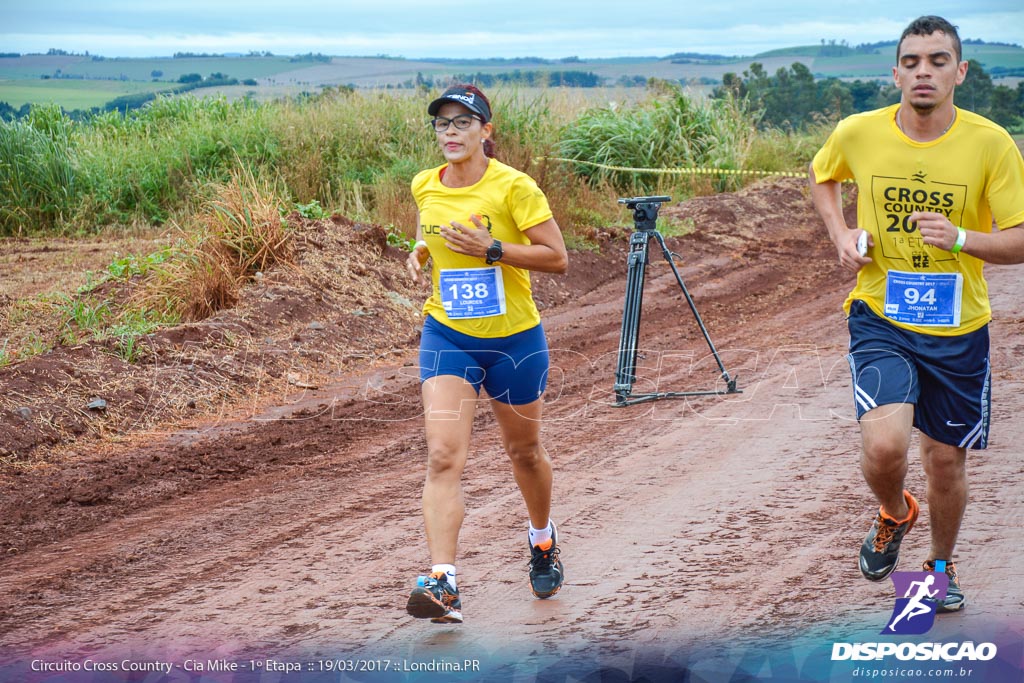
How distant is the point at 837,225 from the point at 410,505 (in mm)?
2843

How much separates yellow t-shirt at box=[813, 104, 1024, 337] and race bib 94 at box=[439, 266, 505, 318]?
1.51 metres

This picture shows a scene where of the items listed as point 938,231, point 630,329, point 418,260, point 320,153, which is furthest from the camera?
point 320,153

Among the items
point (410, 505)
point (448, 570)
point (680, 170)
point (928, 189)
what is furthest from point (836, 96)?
point (448, 570)

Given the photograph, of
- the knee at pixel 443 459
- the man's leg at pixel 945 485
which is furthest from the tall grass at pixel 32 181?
the man's leg at pixel 945 485

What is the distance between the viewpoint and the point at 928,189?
13.9 ft

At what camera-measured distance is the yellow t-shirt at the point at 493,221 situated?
4629 mm

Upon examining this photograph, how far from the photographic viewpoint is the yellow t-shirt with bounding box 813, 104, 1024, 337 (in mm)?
4176

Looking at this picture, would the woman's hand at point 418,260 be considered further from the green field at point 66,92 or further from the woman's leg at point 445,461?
the green field at point 66,92

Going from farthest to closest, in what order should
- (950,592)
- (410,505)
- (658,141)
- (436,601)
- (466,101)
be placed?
1. (658,141)
2. (410,505)
3. (466,101)
4. (950,592)
5. (436,601)

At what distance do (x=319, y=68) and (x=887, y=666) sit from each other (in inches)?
1597

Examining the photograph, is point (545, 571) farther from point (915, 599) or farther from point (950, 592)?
point (950, 592)

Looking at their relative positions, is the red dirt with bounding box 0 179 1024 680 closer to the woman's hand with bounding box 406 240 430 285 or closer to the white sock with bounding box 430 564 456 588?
the white sock with bounding box 430 564 456 588

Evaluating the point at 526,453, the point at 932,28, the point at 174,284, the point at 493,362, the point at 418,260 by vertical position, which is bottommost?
the point at 174,284

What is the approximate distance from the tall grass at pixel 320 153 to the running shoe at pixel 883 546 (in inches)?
350
